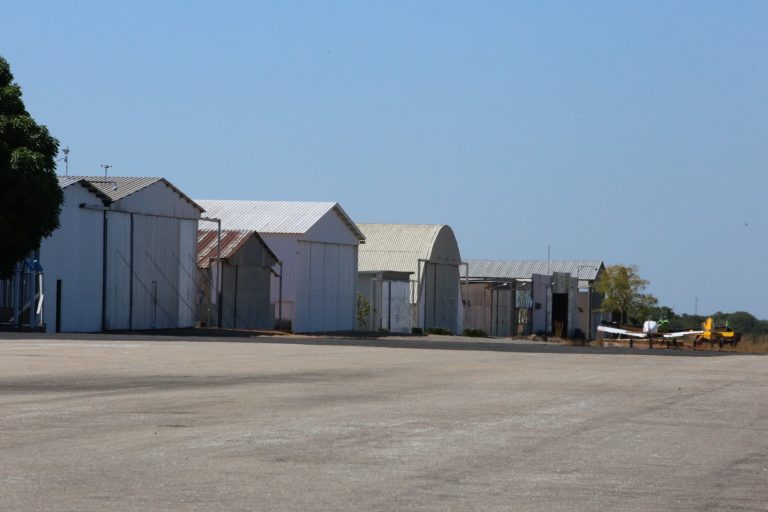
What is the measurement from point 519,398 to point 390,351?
49.8 feet

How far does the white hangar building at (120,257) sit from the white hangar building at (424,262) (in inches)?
695

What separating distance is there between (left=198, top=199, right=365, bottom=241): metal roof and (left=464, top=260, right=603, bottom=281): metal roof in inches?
2526

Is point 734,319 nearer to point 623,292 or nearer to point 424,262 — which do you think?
point 623,292

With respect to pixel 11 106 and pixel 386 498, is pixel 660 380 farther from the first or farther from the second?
pixel 11 106

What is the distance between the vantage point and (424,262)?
7338cm

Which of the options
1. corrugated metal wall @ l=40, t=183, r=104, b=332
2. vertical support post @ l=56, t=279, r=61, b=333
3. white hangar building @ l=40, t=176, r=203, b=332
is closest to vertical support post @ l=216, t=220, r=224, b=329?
white hangar building @ l=40, t=176, r=203, b=332

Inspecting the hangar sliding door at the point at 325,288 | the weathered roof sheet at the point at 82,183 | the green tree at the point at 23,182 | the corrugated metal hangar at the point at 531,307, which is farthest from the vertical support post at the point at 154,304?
the corrugated metal hangar at the point at 531,307

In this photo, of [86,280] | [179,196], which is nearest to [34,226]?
[86,280]

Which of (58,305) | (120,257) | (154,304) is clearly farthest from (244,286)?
(58,305)

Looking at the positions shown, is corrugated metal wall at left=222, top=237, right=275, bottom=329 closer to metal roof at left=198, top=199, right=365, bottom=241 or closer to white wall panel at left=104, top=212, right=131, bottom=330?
metal roof at left=198, top=199, right=365, bottom=241

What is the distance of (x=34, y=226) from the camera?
4119 centimetres

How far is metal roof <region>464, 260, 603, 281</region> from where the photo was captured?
5079 inches

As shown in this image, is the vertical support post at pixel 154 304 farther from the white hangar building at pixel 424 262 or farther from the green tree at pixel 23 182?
the white hangar building at pixel 424 262

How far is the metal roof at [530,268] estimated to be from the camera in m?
129
